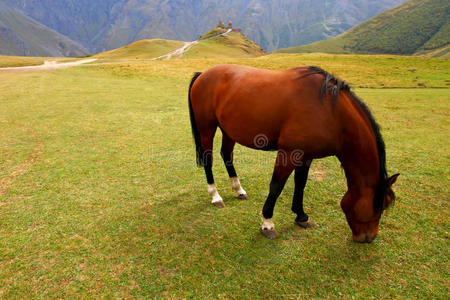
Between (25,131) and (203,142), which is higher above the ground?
(203,142)

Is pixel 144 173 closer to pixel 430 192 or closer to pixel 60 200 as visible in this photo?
pixel 60 200

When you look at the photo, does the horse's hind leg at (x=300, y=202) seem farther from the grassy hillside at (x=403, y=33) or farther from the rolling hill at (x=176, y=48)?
the grassy hillside at (x=403, y=33)

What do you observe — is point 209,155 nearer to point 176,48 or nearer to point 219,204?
point 219,204

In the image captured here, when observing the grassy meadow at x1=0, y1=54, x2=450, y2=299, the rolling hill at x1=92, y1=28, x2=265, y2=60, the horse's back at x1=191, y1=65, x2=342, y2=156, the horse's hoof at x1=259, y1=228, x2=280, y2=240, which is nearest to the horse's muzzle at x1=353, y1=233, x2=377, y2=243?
the grassy meadow at x1=0, y1=54, x2=450, y2=299

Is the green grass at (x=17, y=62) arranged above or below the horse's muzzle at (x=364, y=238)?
above

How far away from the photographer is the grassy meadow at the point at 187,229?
2.61 m

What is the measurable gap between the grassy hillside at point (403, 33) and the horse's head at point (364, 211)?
7148 inches

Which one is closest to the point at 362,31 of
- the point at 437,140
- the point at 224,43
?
the point at 224,43

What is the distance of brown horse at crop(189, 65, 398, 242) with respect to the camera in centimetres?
271

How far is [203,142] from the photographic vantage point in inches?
171

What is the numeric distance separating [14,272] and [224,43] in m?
95.0

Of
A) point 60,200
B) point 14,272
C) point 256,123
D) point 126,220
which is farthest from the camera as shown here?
point 60,200

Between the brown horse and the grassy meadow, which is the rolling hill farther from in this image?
the brown horse

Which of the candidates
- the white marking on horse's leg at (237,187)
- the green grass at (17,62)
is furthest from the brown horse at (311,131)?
the green grass at (17,62)
